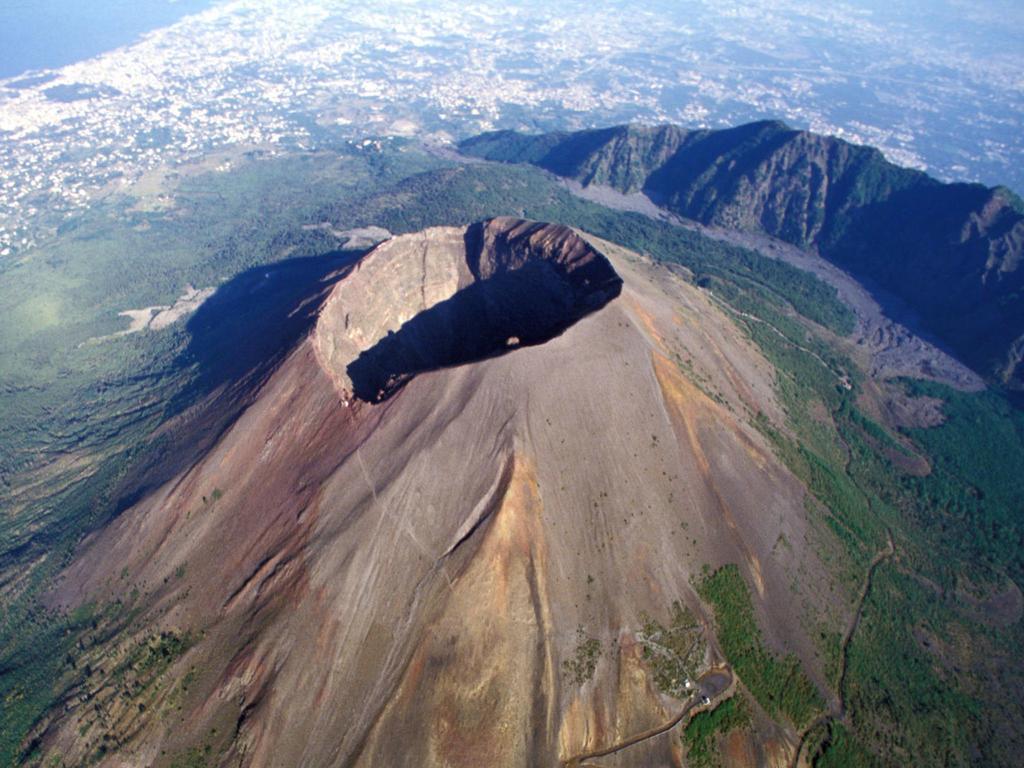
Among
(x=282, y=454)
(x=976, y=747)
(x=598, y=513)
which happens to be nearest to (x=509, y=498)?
(x=598, y=513)

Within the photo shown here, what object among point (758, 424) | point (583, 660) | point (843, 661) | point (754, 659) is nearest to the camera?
point (583, 660)

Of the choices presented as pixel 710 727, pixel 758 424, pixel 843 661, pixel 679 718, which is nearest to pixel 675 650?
pixel 679 718

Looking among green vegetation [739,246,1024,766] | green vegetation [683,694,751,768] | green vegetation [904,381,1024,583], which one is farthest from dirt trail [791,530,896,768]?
green vegetation [904,381,1024,583]

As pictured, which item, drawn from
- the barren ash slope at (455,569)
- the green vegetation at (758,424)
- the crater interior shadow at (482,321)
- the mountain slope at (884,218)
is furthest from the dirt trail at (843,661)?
the mountain slope at (884,218)

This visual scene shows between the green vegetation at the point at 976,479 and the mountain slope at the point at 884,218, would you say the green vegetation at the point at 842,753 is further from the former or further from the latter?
the mountain slope at the point at 884,218

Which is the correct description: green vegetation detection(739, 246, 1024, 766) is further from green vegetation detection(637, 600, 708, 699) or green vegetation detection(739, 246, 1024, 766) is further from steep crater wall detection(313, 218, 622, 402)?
steep crater wall detection(313, 218, 622, 402)

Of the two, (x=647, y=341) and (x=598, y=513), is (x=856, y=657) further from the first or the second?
(x=647, y=341)

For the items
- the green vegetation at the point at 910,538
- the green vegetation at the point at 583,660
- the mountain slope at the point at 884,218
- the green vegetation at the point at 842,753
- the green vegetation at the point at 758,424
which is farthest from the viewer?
the mountain slope at the point at 884,218

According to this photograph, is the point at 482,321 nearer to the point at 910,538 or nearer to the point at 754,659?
the point at 754,659
